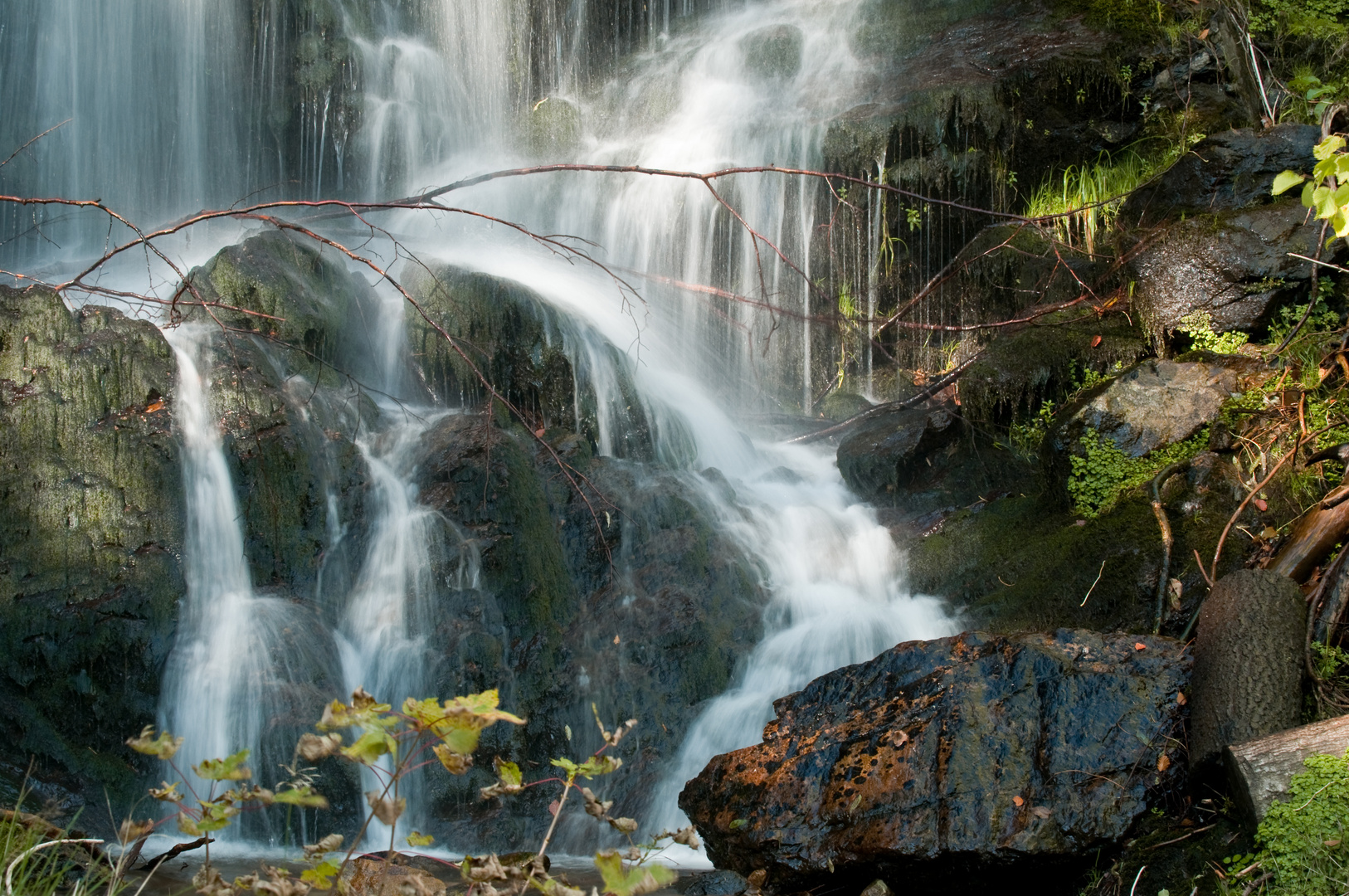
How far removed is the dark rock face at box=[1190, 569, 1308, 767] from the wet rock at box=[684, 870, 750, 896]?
163 cm

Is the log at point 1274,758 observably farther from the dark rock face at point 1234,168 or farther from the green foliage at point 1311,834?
the dark rock face at point 1234,168

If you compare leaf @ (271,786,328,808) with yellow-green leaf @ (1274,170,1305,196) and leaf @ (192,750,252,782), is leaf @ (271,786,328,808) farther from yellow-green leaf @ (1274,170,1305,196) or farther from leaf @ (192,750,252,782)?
yellow-green leaf @ (1274,170,1305,196)

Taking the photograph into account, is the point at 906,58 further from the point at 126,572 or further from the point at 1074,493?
the point at 126,572

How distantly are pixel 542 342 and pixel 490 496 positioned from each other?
1.85 meters

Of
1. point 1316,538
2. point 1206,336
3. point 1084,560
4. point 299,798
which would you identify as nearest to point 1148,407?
point 1206,336

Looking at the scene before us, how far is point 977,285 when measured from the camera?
8.20 meters

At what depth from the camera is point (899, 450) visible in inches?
296

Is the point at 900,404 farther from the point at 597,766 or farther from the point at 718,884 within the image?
the point at 597,766

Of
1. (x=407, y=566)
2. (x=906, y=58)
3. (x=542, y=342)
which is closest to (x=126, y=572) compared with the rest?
(x=407, y=566)

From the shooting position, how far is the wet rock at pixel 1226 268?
594cm

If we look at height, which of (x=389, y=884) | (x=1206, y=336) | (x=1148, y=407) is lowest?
(x=389, y=884)

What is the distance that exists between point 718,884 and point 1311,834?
189 centimetres

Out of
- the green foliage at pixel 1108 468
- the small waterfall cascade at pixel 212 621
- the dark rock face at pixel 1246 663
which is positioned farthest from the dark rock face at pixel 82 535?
the green foliage at pixel 1108 468

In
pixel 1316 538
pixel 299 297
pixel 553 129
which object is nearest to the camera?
pixel 1316 538
